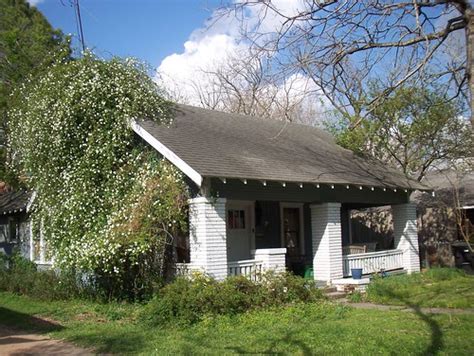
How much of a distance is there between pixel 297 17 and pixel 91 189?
7.12 metres

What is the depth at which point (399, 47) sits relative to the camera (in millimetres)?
8281

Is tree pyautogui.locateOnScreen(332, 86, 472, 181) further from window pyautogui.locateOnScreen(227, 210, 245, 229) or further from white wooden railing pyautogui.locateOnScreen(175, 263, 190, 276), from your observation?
white wooden railing pyautogui.locateOnScreen(175, 263, 190, 276)

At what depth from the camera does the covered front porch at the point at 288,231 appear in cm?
1262

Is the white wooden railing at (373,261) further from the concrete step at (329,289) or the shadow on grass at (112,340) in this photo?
the shadow on grass at (112,340)

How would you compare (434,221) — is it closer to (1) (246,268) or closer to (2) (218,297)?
(1) (246,268)

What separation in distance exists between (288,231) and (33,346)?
10.9 metres

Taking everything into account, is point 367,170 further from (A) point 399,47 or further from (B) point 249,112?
(B) point 249,112

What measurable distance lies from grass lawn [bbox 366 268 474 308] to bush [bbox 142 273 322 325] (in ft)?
6.71

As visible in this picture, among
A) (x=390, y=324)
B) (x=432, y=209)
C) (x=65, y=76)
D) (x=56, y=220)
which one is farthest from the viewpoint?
(x=432, y=209)

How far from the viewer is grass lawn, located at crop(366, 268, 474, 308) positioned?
1216 cm

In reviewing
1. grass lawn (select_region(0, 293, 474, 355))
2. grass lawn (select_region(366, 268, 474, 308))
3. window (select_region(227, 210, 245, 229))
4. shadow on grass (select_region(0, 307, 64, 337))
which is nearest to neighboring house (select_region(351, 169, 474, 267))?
grass lawn (select_region(366, 268, 474, 308))

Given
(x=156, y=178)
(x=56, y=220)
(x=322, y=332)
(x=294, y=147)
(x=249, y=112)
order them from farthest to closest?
(x=249, y=112)
(x=294, y=147)
(x=56, y=220)
(x=156, y=178)
(x=322, y=332)

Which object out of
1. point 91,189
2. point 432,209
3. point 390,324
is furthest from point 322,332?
point 432,209

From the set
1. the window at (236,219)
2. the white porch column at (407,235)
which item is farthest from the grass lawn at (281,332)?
the white porch column at (407,235)
